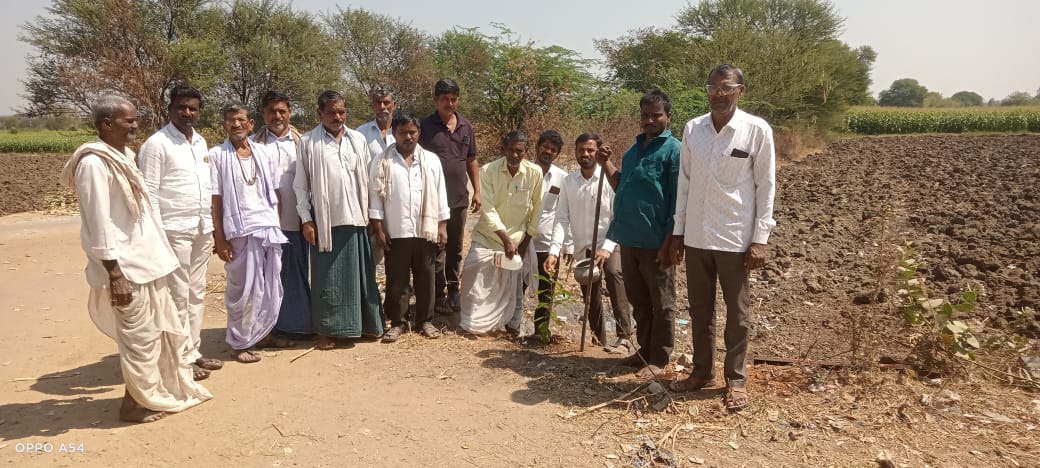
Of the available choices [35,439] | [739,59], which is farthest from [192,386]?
[739,59]

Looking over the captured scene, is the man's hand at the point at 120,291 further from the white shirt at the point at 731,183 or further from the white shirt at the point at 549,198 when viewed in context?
the white shirt at the point at 731,183

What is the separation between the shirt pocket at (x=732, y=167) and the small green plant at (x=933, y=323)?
1.39 m

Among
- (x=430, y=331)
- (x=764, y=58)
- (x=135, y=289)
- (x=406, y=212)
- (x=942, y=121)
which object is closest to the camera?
(x=135, y=289)

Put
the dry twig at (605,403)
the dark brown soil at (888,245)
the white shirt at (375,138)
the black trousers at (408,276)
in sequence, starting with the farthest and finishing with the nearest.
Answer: the dark brown soil at (888,245) < the white shirt at (375,138) < the black trousers at (408,276) < the dry twig at (605,403)

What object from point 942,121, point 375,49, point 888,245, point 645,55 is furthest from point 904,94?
point 888,245

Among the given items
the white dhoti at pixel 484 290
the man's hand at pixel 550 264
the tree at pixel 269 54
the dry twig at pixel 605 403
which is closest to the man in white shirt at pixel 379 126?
the white dhoti at pixel 484 290

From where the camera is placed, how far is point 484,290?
5199mm

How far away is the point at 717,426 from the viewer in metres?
3.45

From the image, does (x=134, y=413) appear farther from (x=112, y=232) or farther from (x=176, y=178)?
(x=176, y=178)

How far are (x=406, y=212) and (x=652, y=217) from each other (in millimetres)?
1878

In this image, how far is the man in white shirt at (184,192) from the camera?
3902 mm

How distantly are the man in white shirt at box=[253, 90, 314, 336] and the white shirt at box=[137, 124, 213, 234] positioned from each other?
75cm

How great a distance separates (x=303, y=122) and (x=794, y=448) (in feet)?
77.6

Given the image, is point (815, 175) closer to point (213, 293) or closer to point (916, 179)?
point (916, 179)
